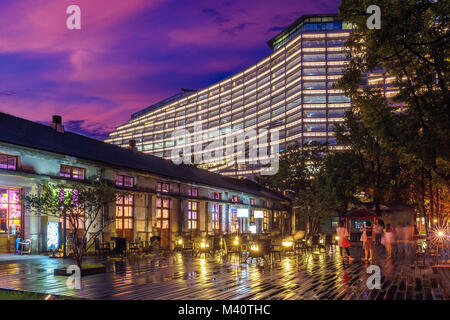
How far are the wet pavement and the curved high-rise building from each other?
8009 centimetres

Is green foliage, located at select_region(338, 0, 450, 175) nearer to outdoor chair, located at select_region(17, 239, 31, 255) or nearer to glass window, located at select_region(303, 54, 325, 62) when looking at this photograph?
outdoor chair, located at select_region(17, 239, 31, 255)

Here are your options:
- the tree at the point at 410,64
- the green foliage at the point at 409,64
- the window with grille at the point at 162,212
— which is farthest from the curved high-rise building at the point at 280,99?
the green foliage at the point at 409,64

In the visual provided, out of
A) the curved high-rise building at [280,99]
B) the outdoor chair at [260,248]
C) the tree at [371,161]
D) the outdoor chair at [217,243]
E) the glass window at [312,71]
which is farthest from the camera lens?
the glass window at [312,71]

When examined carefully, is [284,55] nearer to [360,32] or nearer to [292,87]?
[292,87]

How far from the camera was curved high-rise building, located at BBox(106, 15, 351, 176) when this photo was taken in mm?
97375

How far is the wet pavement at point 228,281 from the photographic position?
29.0 feet

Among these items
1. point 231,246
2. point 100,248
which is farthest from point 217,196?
point 100,248

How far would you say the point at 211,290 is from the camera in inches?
370

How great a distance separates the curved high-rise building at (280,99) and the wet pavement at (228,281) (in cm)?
8009

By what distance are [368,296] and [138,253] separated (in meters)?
12.3

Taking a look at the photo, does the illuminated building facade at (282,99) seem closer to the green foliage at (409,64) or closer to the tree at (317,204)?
the tree at (317,204)

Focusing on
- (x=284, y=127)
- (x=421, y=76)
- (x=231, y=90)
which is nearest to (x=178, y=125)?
(x=231, y=90)

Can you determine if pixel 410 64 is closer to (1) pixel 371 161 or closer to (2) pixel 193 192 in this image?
(1) pixel 371 161

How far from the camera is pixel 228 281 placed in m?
10.8
